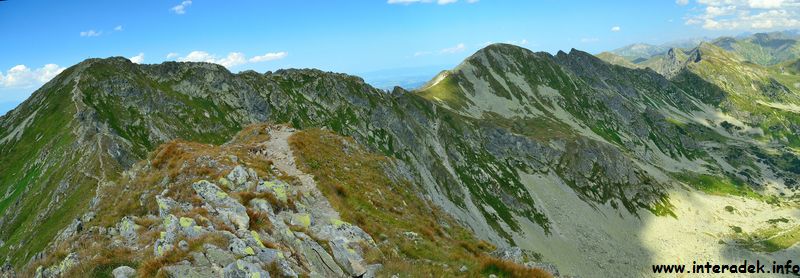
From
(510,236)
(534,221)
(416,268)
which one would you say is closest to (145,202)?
(416,268)

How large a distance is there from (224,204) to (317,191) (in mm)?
8892

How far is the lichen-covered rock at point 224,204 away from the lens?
20458mm

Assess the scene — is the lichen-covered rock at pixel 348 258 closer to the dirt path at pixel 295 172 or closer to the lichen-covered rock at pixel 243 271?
the lichen-covered rock at pixel 243 271

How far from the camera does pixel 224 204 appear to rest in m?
22.7

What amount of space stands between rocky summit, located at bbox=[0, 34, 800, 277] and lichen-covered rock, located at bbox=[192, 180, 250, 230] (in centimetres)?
12

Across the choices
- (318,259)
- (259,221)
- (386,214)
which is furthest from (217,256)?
(386,214)

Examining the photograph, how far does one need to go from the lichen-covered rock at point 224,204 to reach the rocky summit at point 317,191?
0.41 feet

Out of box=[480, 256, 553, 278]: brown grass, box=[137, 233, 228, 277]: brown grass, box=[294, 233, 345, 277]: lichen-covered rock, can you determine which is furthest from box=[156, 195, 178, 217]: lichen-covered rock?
box=[480, 256, 553, 278]: brown grass

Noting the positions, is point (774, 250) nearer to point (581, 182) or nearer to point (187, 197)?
point (581, 182)

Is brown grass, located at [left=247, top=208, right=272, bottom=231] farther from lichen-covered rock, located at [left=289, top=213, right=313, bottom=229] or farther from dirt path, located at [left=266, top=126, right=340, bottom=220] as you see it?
dirt path, located at [left=266, top=126, right=340, bottom=220]

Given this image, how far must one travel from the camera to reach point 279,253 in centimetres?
1727

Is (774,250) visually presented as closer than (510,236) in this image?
No

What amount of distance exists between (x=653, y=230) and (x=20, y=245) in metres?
157

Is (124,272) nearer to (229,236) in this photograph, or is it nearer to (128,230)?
(229,236)
